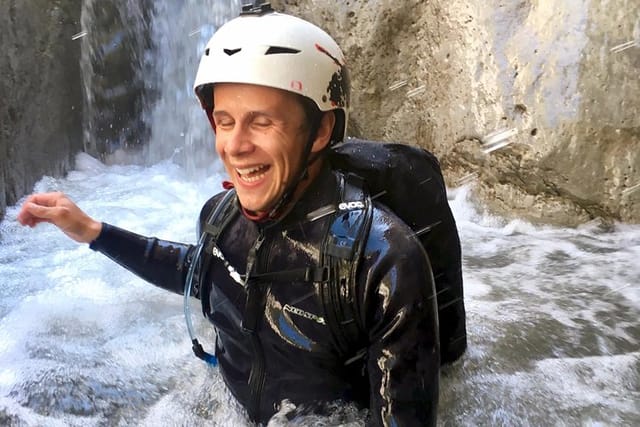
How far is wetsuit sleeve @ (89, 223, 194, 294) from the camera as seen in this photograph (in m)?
2.42

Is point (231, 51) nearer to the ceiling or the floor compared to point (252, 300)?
nearer to the ceiling

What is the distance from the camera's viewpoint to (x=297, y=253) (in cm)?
198

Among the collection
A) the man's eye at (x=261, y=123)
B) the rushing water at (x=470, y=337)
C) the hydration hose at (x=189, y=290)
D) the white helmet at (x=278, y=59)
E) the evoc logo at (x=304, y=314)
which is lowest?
the rushing water at (x=470, y=337)

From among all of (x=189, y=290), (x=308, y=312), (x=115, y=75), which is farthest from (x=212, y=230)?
(x=115, y=75)

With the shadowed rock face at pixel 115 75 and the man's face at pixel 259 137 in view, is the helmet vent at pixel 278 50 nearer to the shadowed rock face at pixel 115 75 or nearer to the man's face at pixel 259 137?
the man's face at pixel 259 137

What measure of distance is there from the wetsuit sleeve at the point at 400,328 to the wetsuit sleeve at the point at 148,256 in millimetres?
892

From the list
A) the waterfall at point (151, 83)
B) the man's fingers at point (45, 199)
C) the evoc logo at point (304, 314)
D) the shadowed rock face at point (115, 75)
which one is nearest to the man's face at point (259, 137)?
the evoc logo at point (304, 314)

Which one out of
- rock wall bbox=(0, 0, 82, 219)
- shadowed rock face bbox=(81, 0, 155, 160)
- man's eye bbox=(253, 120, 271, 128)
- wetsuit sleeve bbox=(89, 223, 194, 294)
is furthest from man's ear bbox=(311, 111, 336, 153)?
shadowed rock face bbox=(81, 0, 155, 160)

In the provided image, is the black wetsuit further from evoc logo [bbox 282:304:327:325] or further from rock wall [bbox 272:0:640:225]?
rock wall [bbox 272:0:640:225]

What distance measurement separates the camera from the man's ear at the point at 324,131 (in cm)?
201

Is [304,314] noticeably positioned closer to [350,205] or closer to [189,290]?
[350,205]

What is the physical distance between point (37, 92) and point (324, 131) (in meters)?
4.92

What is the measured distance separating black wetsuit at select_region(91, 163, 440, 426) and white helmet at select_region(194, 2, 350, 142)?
0.91 feet

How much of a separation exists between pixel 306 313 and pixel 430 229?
62 cm
